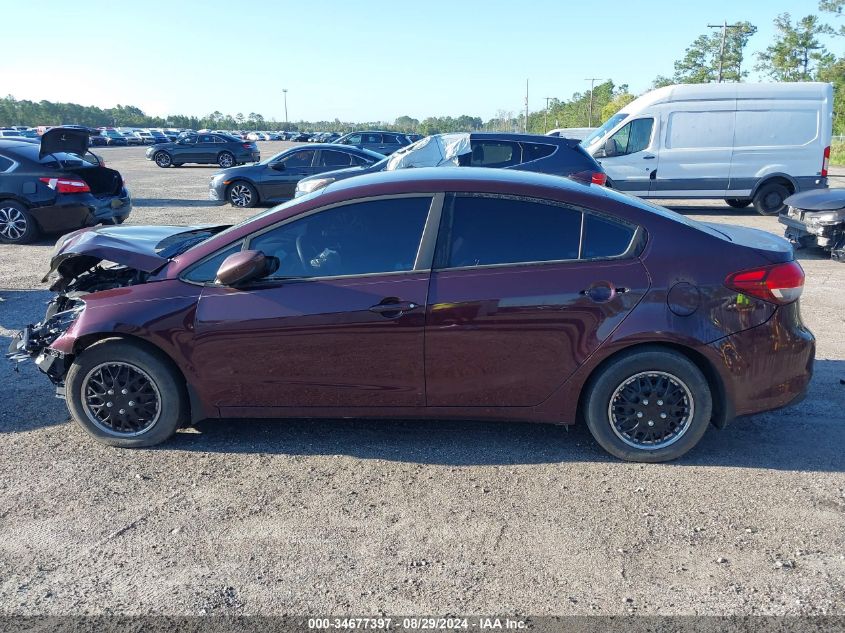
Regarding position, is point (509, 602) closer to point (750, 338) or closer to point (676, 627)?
point (676, 627)

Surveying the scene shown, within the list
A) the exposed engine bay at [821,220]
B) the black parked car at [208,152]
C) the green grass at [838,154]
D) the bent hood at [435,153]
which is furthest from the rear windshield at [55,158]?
the green grass at [838,154]

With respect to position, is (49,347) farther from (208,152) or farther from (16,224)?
(208,152)

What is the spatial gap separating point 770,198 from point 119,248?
48.4ft

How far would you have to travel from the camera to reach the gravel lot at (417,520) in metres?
2.94

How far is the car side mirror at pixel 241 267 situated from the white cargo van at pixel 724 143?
12601 millimetres

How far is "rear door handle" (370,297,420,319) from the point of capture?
3914 mm

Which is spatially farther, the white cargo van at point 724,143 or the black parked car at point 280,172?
the black parked car at point 280,172

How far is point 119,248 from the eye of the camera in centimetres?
443

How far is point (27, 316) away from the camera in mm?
7188

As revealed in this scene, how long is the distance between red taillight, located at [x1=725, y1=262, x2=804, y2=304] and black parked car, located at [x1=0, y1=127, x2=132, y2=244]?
10.3 metres

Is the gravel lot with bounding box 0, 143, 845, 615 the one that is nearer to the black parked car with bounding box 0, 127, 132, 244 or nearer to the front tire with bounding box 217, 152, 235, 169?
the black parked car with bounding box 0, 127, 132, 244

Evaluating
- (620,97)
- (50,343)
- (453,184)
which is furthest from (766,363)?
(620,97)

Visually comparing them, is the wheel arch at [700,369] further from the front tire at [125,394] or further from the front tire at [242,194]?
the front tire at [242,194]

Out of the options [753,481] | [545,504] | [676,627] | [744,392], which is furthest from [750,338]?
[676,627]
